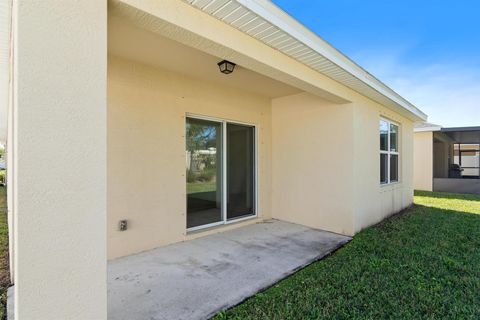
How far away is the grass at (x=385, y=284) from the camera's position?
8.14ft

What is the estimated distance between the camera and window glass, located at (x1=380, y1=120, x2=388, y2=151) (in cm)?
636

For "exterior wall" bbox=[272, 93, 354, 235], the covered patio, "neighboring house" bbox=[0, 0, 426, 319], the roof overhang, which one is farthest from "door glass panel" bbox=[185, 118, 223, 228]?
the covered patio

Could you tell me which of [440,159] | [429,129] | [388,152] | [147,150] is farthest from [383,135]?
[440,159]

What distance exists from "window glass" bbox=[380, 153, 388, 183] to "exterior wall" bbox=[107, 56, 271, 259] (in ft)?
14.7

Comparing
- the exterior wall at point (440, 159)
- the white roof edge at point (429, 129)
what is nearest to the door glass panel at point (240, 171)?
the white roof edge at point (429, 129)

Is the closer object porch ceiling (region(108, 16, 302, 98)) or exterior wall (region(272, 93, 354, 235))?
porch ceiling (region(108, 16, 302, 98))

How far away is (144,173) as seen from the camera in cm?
413

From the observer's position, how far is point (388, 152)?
22.0 feet

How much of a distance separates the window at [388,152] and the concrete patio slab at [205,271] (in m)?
2.70

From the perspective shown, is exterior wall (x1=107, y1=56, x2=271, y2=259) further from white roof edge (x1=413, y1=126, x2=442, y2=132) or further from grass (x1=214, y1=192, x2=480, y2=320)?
white roof edge (x1=413, y1=126, x2=442, y2=132)

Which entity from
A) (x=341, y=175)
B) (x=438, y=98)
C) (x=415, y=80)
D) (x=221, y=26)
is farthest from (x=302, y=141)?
(x=438, y=98)

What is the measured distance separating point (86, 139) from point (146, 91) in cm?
271

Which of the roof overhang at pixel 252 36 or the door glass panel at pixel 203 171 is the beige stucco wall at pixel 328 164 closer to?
the roof overhang at pixel 252 36

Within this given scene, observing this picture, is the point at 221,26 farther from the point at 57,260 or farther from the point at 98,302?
the point at 98,302
